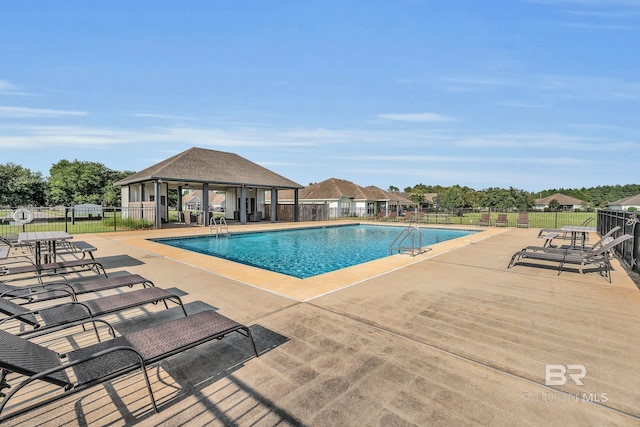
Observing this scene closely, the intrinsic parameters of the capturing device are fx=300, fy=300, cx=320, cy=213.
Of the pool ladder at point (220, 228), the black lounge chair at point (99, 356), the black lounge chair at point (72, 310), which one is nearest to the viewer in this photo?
the black lounge chair at point (99, 356)

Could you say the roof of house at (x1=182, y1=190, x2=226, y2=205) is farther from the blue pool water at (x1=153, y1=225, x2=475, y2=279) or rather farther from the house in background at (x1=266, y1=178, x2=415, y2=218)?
the blue pool water at (x1=153, y1=225, x2=475, y2=279)

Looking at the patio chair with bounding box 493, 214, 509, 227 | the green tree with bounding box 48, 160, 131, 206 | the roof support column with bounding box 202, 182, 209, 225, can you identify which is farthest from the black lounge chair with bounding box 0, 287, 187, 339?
the green tree with bounding box 48, 160, 131, 206

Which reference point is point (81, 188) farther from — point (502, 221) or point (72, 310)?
point (502, 221)

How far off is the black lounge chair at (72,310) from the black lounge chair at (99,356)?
2.29 feet

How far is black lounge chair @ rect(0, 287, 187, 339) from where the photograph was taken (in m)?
3.06

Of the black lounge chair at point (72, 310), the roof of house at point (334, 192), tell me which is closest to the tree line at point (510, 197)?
the roof of house at point (334, 192)

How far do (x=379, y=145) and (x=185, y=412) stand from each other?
37.0 metres

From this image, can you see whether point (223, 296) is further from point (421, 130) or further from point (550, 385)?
point (421, 130)

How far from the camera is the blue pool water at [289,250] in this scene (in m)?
10.6

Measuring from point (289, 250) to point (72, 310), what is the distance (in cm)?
1044

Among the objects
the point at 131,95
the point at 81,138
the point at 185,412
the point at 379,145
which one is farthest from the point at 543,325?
the point at 81,138

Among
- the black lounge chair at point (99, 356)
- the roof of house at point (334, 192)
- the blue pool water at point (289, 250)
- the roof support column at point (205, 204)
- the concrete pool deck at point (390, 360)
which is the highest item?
the roof of house at point (334, 192)

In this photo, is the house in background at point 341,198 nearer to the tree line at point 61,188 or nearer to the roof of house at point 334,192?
the roof of house at point 334,192

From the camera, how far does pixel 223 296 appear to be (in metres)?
5.33
